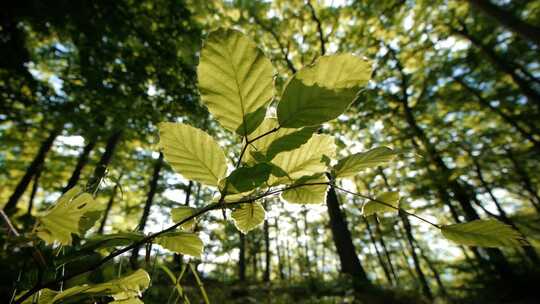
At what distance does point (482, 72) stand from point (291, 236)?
668 inches

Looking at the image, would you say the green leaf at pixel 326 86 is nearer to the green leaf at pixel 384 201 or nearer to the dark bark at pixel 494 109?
the green leaf at pixel 384 201

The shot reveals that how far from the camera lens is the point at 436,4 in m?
7.46

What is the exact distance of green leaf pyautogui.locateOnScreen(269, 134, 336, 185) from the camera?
0.44 m

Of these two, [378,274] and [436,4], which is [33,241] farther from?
[378,274]

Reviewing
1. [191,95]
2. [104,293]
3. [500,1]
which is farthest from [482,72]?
[104,293]

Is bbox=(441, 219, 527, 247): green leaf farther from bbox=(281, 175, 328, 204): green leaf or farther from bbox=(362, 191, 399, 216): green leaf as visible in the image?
bbox=(281, 175, 328, 204): green leaf

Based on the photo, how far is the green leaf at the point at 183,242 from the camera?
1.34ft

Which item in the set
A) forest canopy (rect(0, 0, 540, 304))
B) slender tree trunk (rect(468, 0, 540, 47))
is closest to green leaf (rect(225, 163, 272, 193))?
forest canopy (rect(0, 0, 540, 304))

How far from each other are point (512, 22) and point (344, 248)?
19.3ft

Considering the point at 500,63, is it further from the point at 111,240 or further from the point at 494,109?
the point at 111,240

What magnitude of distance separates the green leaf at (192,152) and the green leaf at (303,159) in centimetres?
10

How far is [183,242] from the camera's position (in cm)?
43

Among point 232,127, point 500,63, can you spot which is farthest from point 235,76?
point 500,63

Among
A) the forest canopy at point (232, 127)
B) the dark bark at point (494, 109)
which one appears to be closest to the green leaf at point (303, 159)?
the forest canopy at point (232, 127)
